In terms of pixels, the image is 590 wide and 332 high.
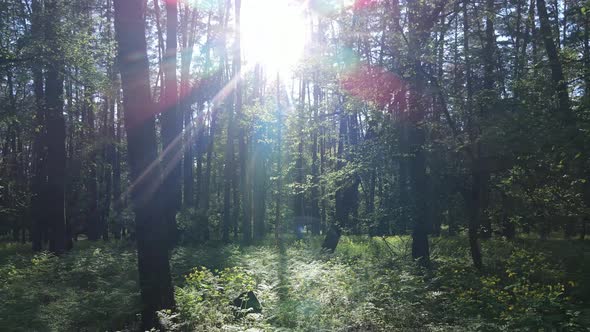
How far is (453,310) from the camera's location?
7594 millimetres

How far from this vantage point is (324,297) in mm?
8273

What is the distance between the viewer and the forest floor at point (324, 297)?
652cm

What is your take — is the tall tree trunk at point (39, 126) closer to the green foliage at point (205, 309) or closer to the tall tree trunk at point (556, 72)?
the green foliage at point (205, 309)

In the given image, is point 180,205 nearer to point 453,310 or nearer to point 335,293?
point 335,293

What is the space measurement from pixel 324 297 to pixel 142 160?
166 inches

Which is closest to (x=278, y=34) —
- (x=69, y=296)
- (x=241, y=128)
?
(x=241, y=128)

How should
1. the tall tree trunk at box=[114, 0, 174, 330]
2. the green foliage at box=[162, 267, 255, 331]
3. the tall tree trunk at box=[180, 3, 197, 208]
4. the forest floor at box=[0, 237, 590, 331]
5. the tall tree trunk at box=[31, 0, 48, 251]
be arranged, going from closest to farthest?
the green foliage at box=[162, 267, 255, 331] → the forest floor at box=[0, 237, 590, 331] → the tall tree trunk at box=[114, 0, 174, 330] → the tall tree trunk at box=[31, 0, 48, 251] → the tall tree trunk at box=[180, 3, 197, 208]

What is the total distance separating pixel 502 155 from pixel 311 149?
1036 inches

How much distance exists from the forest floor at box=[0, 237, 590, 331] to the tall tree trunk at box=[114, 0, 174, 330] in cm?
59

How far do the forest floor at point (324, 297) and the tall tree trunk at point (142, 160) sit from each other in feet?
1.95

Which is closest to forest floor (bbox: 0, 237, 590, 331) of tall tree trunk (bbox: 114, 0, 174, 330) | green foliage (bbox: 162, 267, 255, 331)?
green foliage (bbox: 162, 267, 255, 331)

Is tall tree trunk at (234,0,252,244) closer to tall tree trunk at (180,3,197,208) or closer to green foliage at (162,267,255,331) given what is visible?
tall tree trunk at (180,3,197,208)

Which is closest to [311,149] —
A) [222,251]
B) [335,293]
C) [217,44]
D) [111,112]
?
[217,44]

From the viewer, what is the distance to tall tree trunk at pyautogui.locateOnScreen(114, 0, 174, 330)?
22.7 ft
